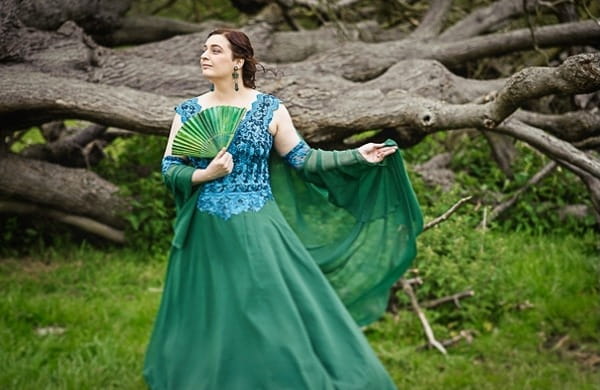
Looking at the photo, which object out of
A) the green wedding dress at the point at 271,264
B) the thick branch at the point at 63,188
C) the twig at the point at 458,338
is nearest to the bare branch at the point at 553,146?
the green wedding dress at the point at 271,264

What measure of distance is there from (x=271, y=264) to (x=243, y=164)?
1.47ft

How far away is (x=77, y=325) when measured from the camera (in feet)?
18.1

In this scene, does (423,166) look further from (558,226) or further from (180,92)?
(180,92)

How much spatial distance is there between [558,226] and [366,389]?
341 cm

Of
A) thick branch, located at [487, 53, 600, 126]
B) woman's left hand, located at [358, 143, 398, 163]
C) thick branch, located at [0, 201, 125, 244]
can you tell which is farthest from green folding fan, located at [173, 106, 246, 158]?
thick branch, located at [0, 201, 125, 244]

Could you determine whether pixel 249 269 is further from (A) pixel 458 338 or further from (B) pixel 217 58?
(A) pixel 458 338

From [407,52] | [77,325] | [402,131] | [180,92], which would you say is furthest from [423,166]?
[77,325]

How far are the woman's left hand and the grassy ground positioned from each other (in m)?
Answer: 1.48

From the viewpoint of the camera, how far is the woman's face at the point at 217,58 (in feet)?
12.6

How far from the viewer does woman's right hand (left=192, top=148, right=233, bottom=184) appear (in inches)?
149

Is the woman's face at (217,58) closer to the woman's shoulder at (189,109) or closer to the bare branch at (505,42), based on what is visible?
the woman's shoulder at (189,109)

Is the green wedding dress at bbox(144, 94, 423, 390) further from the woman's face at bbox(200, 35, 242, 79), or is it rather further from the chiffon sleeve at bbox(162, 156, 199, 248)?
the woman's face at bbox(200, 35, 242, 79)

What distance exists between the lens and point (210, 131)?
3.86 m

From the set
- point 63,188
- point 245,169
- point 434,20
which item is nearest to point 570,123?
point 434,20
